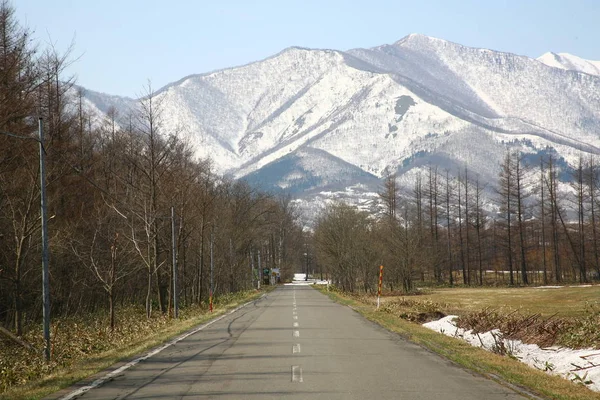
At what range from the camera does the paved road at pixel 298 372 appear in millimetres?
11109

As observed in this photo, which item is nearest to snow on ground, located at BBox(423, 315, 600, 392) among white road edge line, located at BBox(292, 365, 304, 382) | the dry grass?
white road edge line, located at BBox(292, 365, 304, 382)

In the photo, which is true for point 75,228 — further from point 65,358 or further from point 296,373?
A: point 296,373

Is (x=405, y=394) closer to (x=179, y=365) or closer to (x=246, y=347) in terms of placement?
(x=179, y=365)

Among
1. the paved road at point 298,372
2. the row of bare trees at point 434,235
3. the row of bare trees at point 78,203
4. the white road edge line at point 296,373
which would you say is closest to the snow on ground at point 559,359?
the paved road at point 298,372

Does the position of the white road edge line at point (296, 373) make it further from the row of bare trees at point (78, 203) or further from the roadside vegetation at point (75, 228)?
the row of bare trees at point (78, 203)

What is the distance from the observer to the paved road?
1111 cm

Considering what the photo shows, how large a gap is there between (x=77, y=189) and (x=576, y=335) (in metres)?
27.7

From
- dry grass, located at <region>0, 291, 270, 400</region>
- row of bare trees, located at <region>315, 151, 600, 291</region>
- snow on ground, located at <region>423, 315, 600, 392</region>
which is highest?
row of bare trees, located at <region>315, 151, 600, 291</region>

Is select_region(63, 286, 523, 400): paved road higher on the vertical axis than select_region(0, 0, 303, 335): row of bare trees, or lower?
lower

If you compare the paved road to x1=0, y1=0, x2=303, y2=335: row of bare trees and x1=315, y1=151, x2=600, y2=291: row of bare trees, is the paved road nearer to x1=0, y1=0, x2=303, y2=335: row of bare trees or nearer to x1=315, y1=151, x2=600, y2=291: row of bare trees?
x1=0, y1=0, x2=303, y2=335: row of bare trees

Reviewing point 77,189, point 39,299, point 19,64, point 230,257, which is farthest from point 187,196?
point 230,257

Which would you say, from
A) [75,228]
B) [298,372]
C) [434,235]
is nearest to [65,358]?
[298,372]

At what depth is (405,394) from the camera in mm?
10945

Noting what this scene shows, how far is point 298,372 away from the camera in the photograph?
13438 millimetres
